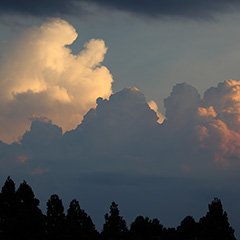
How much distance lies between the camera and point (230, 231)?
4208 inches

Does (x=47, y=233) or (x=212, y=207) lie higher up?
(x=212, y=207)

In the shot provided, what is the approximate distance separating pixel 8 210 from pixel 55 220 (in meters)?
13.8

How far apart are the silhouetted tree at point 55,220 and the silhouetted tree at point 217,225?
28332mm

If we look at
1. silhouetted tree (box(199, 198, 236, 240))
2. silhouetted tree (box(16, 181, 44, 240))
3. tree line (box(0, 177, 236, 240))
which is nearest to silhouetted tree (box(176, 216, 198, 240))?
tree line (box(0, 177, 236, 240))

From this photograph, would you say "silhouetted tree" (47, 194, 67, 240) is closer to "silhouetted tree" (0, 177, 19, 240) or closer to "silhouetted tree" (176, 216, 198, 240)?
"silhouetted tree" (0, 177, 19, 240)

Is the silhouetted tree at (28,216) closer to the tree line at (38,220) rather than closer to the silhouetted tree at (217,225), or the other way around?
the tree line at (38,220)

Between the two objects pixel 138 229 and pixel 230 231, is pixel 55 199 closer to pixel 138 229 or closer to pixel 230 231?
pixel 138 229

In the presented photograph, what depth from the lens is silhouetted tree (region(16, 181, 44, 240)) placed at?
10681cm

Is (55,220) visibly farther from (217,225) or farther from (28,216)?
(217,225)

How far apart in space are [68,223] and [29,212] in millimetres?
12698

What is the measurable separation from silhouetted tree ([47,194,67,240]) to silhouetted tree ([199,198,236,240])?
28.3 meters

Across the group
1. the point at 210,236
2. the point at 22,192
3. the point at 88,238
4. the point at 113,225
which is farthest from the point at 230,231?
the point at 113,225

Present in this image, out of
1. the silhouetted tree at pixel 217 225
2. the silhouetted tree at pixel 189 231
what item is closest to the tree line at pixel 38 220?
the silhouetted tree at pixel 217 225

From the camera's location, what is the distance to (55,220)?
392 feet
